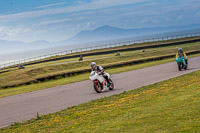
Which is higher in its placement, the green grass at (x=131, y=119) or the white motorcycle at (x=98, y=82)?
the white motorcycle at (x=98, y=82)

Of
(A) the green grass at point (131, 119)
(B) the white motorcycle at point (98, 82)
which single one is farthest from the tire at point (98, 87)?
(A) the green grass at point (131, 119)

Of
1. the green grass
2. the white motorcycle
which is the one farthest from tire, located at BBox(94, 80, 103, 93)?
the green grass

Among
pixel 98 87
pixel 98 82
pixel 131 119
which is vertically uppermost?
pixel 98 82

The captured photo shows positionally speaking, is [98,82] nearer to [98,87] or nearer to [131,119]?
[98,87]

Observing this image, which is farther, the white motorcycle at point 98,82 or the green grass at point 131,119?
the white motorcycle at point 98,82

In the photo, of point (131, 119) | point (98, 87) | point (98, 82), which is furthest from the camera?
point (98, 82)

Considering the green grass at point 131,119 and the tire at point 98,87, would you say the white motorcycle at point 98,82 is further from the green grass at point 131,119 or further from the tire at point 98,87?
the green grass at point 131,119

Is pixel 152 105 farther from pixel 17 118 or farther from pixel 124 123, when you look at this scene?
pixel 17 118

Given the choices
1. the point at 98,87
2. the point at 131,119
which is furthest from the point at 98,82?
the point at 131,119

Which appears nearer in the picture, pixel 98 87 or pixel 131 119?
pixel 131 119

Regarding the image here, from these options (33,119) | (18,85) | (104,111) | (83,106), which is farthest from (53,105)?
(18,85)

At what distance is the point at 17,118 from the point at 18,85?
19.2 m

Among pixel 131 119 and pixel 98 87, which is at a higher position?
pixel 98 87

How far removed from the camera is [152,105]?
11359 millimetres
